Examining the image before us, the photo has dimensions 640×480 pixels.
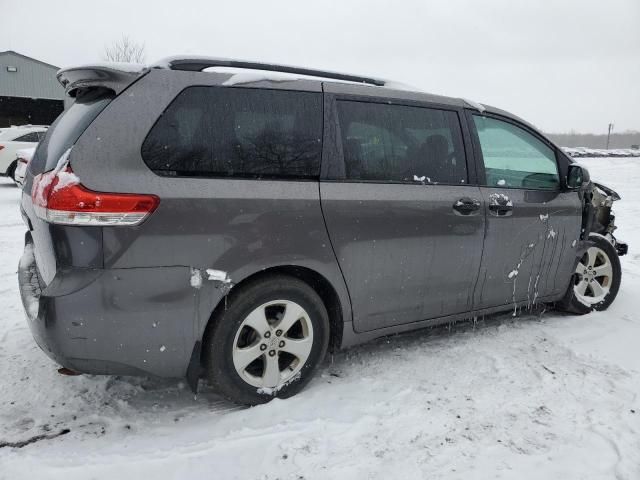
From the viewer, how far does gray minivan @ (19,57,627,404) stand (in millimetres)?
2197

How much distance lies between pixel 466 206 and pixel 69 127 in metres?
2.36

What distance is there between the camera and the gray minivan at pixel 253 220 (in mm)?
2197

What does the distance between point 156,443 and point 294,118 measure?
1.79 meters

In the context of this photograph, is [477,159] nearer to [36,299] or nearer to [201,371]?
[201,371]

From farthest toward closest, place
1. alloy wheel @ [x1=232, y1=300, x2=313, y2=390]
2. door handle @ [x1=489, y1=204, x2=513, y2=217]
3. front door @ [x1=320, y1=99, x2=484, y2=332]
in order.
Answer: door handle @ [x1=489, y1=204, x2=513, y2=217] → front door @ [x1=320, y1=99, x2=484, y2=332] → alloy wheel @ [x1=232, y1=300, x2=313, y2=390]

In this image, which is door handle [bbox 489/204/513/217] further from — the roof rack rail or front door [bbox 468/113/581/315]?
the roof rack rail

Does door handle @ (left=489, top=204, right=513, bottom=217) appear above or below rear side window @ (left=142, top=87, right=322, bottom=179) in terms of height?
below

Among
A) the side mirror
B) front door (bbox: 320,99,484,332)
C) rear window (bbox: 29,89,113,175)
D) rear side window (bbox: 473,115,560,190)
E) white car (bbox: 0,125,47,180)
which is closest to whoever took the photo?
rear window (bbox: 29,89,113,175)

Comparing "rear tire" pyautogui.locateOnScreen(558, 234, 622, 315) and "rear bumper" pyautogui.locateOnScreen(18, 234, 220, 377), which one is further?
"rear tire" pyautogui.locateOnScreen(558, 234, 622, 315)

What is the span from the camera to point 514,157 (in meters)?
3.66

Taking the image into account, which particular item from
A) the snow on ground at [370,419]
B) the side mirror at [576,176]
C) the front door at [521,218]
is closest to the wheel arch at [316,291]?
the snow on ground at [370,419]

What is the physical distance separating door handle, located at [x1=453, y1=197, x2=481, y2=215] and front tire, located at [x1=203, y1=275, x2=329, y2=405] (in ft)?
3.73

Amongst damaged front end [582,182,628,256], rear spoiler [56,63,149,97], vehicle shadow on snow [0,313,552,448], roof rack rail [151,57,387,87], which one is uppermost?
roof rack rail [151,57,387,87]

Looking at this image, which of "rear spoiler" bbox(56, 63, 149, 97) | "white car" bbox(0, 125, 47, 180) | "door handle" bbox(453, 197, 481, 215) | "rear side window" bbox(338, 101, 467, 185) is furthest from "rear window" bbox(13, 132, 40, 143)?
"door handle" bbox(453, 197, 481, 215)
